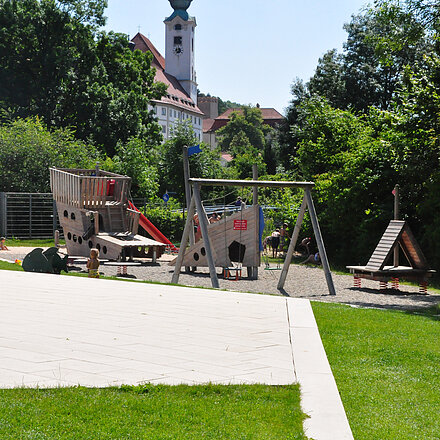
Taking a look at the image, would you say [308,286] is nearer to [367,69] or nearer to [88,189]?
[88,189]

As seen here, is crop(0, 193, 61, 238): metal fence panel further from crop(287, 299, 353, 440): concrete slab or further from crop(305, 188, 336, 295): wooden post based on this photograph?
crop(287, 299, 353, 440): concrete slab

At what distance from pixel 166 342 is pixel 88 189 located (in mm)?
15169

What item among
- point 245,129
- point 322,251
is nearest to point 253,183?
point 322,251

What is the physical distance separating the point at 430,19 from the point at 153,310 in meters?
11.3

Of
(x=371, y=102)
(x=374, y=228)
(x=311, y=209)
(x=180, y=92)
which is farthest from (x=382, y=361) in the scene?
(x=180, y=92)

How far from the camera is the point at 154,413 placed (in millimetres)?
4980

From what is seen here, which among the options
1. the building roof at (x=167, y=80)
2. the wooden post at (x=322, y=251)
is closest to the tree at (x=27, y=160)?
the wooden post at (x=322, y=251)

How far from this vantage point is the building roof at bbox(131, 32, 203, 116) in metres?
122

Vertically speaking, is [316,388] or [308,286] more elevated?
[316,388]

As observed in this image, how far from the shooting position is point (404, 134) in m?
20.9

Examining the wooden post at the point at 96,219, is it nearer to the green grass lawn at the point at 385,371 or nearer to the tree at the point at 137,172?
the green grass lawn at the point at 385,371

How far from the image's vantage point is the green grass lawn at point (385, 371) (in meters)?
5.02

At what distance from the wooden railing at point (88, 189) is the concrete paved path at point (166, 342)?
10071 mm

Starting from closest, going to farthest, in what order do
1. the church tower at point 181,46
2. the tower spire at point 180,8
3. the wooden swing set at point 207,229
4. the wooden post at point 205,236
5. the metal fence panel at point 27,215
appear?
1. the wooden post at point 205,236
2. the wooden swing set at point 207,229
3. the metal fence panel at point 27,215
4. the church tower at point 181,46
5. the tower spire at point 180,8
